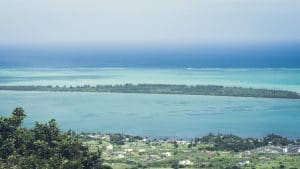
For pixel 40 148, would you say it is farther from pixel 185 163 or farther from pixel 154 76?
pixel 154 76

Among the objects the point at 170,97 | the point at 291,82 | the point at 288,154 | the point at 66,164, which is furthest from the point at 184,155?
the point at 291,82

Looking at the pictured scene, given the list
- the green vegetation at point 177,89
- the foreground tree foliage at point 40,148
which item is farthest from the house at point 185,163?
the green vegetation at point 177,89

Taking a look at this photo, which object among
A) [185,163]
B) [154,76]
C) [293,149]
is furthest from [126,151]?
[154,76]

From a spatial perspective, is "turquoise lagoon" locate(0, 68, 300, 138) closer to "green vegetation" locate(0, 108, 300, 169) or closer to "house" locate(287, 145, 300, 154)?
"green vegetation" locate(0, 108, 300, 169)

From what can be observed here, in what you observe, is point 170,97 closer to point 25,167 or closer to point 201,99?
point 201,99

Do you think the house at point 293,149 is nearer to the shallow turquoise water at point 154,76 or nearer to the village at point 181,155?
the village at point 181,155

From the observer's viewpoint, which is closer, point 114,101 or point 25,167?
point 25,167
